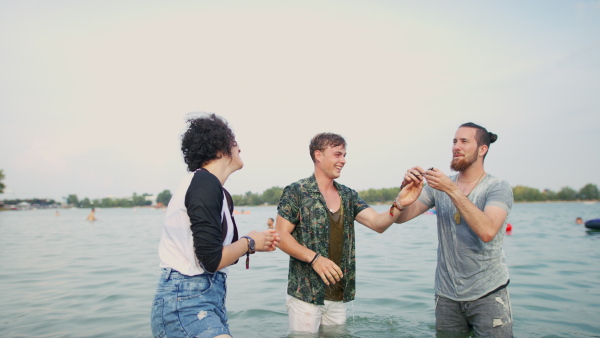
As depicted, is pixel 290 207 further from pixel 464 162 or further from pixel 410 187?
pixel 464 162

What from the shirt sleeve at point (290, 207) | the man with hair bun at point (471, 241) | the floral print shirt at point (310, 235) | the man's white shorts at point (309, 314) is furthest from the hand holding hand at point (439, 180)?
the man's white shorts at point (309, 314)

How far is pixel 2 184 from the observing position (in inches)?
3733

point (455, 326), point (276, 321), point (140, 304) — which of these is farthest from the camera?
point (140, 304)

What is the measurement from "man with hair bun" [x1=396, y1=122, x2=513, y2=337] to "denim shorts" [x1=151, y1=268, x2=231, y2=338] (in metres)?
2.36

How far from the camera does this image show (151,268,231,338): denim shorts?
2.85 meters

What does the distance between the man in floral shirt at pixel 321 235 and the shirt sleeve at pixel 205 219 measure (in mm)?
1646

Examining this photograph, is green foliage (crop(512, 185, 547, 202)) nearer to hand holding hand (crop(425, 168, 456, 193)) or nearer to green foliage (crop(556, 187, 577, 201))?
green foliage (crop(556, 187, 577, 201))

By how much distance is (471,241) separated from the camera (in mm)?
4348

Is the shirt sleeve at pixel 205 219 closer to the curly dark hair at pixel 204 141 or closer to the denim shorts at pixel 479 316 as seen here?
the curly dark hair at pixel 204 141

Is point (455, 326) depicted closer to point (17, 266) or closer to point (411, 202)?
point (411, 202)

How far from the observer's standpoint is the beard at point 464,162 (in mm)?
4480

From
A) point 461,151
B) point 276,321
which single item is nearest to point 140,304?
point 276,321

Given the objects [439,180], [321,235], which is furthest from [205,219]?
[439,180]

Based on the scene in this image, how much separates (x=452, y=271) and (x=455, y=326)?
54 centimetres
